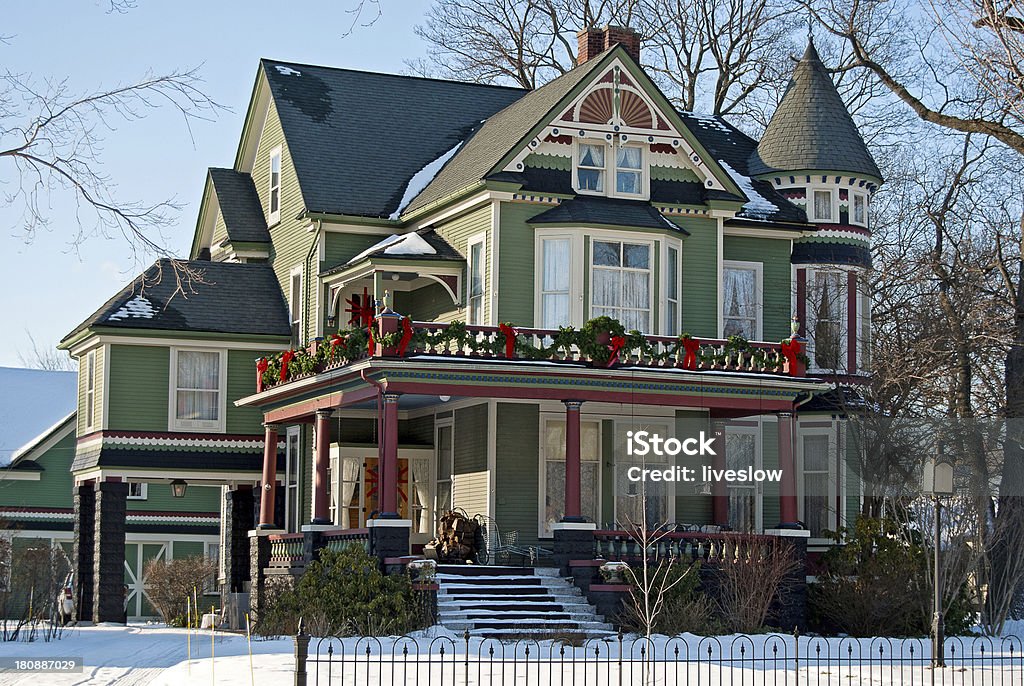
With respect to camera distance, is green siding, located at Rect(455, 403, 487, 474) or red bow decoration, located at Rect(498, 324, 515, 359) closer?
red bow decoration, located at Rect(498, 324, 515, 359)

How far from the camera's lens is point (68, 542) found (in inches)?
1953

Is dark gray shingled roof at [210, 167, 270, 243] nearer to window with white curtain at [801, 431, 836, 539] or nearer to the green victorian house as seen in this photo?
the green victorian house

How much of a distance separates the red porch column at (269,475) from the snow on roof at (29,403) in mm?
17482

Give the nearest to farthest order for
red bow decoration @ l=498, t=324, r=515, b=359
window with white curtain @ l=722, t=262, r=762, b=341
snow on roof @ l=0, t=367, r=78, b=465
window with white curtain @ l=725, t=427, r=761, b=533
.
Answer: red bow decoration @ l=498, t=324, r=515, b=359, window with white curtain @ l=725, t=427, r=761, b=533, window with white curtain @ l=722, t=262, r=762, b=341, snow on roof @ l=0, t=367, r=78, b=465

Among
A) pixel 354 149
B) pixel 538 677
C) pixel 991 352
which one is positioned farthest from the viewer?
pixel 354 149

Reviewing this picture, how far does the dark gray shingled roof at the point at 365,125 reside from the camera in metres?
36.9

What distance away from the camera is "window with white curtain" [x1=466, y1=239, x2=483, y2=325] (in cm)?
3294

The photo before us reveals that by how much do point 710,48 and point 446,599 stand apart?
28067mm

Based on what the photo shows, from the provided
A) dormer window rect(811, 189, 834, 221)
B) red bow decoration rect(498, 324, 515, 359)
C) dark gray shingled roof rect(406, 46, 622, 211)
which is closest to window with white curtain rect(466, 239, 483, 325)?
dark gray shingled roof rect(406, 46, 622, 211)

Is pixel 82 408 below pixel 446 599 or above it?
above

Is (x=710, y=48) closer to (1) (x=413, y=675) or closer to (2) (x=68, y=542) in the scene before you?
(2) (x=68, y=542)

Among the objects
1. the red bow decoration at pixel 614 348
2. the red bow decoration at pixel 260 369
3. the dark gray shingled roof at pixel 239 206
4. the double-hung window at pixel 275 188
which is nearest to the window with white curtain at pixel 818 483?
the red bow decoration at pixel 614 348

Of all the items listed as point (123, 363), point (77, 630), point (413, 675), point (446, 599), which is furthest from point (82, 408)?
point (413, 675)

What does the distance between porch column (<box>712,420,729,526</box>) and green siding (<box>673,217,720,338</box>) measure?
Answer: 2.03m
